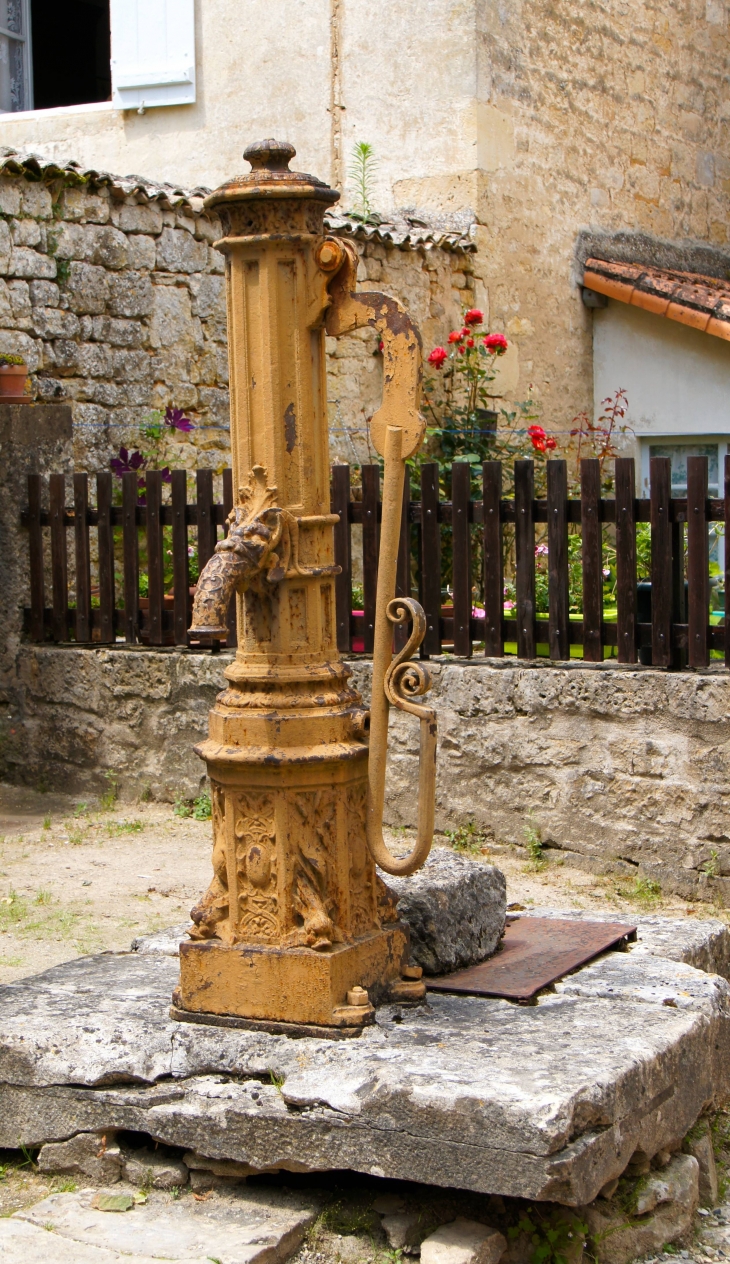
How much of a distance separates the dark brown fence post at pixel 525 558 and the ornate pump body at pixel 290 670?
3063 mm

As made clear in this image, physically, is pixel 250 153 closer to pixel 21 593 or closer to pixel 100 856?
pixel 100 856

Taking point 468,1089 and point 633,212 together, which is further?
point 633,212

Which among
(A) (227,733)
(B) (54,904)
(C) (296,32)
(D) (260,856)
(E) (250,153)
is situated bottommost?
(B) (54,904)

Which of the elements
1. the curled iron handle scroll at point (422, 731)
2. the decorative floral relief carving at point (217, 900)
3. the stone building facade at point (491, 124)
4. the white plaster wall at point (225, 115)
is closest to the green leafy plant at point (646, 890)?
the curled iron handle scroll at point (422, 731)

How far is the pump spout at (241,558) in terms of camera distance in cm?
313

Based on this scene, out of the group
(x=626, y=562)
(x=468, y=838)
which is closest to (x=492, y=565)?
(x=626, y=562)

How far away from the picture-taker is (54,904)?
18.6 feet

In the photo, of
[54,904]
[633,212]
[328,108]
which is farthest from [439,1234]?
[633,212]

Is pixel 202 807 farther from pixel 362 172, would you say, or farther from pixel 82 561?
pixel 362 172

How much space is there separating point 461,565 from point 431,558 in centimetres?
16

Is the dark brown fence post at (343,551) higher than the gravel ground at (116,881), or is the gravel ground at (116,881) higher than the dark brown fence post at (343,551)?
the dark brown fence post at (343,551)

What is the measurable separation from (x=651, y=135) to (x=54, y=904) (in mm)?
8831

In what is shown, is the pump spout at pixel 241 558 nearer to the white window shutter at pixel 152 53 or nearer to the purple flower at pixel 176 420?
the purple flower at pixel 176 420

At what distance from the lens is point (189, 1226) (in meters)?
2.89
